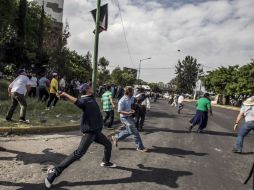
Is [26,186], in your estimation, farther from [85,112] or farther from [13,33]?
[13,33]

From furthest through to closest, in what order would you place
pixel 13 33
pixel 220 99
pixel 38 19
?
1. pixel 220 99
2. pixel 38 19
3. pixel 13 33

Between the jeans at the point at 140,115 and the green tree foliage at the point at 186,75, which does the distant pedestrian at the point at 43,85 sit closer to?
the jeans at the point at 140,115

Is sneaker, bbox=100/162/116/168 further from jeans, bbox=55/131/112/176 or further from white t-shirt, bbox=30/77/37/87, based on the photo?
white t-shirt, bbox=30/77/37/87

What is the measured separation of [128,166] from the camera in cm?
675

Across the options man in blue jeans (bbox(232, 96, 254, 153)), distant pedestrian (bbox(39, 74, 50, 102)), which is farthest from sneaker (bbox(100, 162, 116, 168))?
distant pedestrian (bbox(39, 74, 50, 102))

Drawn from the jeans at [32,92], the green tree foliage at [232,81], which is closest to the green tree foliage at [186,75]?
the green tree foliage at [232,81]

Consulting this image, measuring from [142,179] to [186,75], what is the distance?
12864cm

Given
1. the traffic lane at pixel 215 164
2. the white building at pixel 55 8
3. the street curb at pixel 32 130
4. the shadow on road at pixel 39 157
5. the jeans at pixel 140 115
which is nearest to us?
the traffic lane at pixel 215 164

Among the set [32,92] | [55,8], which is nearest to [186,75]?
[55,8]

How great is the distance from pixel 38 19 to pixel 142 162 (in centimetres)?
3488

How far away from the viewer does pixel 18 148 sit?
7598mm

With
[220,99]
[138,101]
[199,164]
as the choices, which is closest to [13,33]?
[138,101]

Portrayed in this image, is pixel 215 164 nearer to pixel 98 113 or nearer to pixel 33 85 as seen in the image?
pixel 98 113

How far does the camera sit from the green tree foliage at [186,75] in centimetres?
13162
